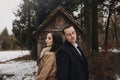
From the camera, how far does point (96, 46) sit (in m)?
36.0

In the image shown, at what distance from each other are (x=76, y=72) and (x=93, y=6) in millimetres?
30165

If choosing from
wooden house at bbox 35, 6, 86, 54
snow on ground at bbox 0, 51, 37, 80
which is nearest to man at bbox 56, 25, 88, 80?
snow on ground at bbox 0, 51, 37, 80

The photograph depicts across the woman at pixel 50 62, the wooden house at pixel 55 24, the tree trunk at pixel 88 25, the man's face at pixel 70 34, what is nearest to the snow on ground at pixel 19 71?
the wooden house at pixel 55 24

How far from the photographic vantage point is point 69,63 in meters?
7.42

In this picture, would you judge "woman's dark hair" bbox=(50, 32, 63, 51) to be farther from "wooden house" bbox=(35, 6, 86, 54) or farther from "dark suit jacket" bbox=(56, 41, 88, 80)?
"wooden house" bbox=(35, 6, 86, 54)

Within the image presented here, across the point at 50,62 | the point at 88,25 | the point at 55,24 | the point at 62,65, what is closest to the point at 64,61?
the point at 62,65

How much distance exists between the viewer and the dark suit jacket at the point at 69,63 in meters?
7.35

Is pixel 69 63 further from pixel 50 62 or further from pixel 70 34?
pixel 50 62

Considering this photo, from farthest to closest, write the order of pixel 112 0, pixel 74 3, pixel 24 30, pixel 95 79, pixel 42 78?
pixel 112 0 → pixel 24 30 → pixel 74 3 → pixel 95 79 → pixel 42 78

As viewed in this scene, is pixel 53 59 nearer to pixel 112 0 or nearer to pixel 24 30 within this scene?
pixel 24 30

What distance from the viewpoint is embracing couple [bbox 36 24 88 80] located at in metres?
7.37

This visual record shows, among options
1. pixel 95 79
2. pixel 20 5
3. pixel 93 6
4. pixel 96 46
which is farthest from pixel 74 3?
pixel 95 79

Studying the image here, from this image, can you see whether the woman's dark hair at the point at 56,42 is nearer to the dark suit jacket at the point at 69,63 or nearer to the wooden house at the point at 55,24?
the dark suit jacket at the point at 69,63

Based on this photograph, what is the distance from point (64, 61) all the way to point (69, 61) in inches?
4.1
